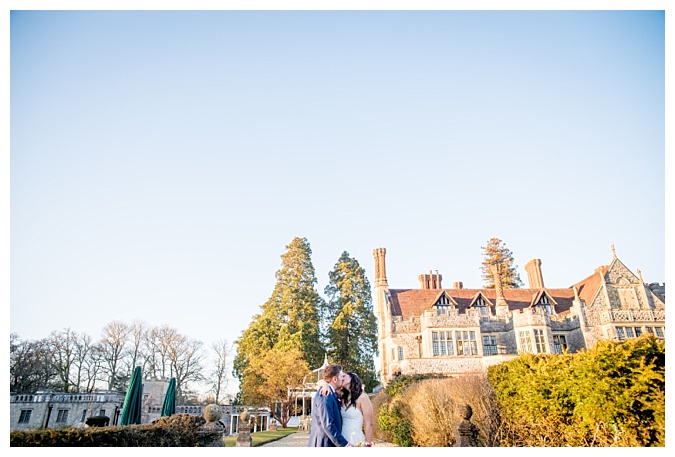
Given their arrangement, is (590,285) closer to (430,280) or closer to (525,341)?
(525,341)

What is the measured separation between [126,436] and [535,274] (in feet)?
84.2

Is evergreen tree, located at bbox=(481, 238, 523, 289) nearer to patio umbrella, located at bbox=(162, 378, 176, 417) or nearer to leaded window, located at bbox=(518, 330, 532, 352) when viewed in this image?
leaded window, located at bbox=(518, 330, 532, 352)

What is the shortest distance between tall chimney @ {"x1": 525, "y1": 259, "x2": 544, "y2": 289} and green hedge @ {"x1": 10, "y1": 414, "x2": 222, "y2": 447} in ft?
75.9

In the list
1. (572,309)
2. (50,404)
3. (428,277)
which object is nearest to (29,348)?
(50,404)

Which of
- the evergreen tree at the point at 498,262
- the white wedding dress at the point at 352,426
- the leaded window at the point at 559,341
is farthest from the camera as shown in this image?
the evergreen tree at the point at 498,262

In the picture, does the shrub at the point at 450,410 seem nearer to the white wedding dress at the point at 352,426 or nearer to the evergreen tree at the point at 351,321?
the white wedding dress at the point at 352,426

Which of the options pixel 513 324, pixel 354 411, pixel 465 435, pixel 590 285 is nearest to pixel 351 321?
pixel 513 324

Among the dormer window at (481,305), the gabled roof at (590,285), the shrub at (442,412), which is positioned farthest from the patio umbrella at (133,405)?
the gabled roof at (590,285)

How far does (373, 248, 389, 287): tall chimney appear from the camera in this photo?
82.1 feet

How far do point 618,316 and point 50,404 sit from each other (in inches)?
1177

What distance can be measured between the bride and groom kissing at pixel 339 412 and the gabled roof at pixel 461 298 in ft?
60.4

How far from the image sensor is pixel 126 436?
7.48 meters

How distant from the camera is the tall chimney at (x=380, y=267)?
25031 millimetres
